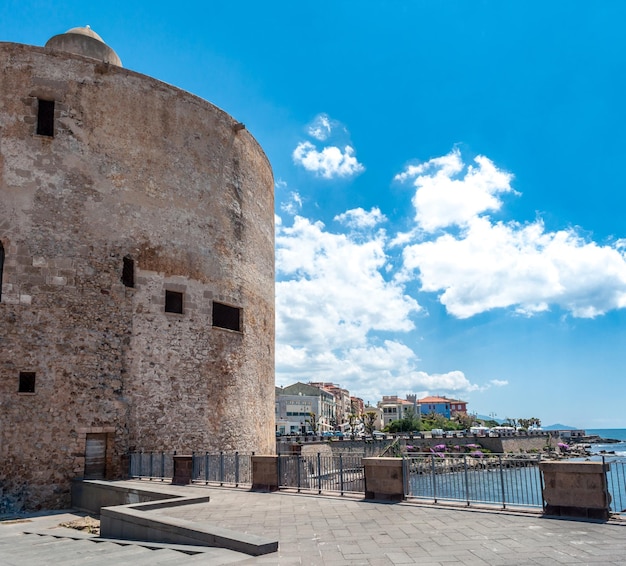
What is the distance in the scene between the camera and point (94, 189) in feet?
54.0

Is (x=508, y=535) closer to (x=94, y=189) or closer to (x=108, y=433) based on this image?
(x=108, y=433)

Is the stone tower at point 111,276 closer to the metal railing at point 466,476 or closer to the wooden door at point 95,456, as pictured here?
the wooden door at point 95,456

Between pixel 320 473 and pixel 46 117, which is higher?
pixel 46 117

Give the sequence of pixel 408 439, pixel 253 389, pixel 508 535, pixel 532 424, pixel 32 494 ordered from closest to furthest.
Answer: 1. pixel 508 535
2. pixel 32 494
3. pixel 253 389
4. pixel 408 439
5. pixel 532 424

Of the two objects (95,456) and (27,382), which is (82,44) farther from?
(95,456)

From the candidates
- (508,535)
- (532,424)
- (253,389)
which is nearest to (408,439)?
(253,389)

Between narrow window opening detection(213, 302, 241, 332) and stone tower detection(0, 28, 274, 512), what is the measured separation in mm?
56

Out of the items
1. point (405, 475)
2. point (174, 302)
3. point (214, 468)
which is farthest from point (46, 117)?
point (405, 475)

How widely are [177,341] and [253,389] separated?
3.98 metres

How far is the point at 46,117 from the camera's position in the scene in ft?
53.7

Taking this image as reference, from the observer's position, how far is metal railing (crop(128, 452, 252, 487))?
13.6 meters

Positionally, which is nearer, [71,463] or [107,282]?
[71,463]

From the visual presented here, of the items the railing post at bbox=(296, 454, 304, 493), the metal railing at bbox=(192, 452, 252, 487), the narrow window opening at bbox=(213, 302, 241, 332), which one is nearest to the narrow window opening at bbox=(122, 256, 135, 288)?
the narrow window opening at bbox=(213, 302, 241, 332)

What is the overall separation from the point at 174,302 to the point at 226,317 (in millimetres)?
2173
